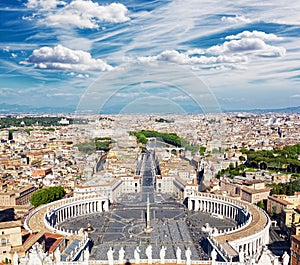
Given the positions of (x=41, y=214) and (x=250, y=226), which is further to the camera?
(x=41, y=214)

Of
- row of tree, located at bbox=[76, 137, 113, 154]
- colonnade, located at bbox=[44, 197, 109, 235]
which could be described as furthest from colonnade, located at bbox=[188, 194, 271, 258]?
row of tree, located at bbox=[76, 137, 113, 154]

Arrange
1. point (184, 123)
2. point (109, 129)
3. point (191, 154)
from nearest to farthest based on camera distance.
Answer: point (191, 154), point (184, 123), point (109, 129)

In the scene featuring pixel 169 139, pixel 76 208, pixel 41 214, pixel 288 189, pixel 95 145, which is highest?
pixel 95 145

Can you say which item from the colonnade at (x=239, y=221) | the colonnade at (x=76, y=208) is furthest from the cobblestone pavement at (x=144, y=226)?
the colonnade at (x=239, y=221)

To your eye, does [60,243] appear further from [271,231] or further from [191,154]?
[191,154]

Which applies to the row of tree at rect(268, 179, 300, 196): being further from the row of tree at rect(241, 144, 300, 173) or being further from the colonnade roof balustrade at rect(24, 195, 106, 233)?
the colonnade roof balustrade at rect(24, 195, 106, 233)

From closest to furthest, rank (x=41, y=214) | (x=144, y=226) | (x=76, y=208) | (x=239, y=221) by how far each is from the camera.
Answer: (x=41, y=214) < (x=144, y=226) < (x=239, y=221) < (x=76, y=208)

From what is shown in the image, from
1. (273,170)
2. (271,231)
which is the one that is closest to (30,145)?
(273,170)

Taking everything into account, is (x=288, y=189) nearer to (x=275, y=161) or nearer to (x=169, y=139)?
(x=275, y=161)

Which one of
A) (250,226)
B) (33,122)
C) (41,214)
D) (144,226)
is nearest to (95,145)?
(41,214)
